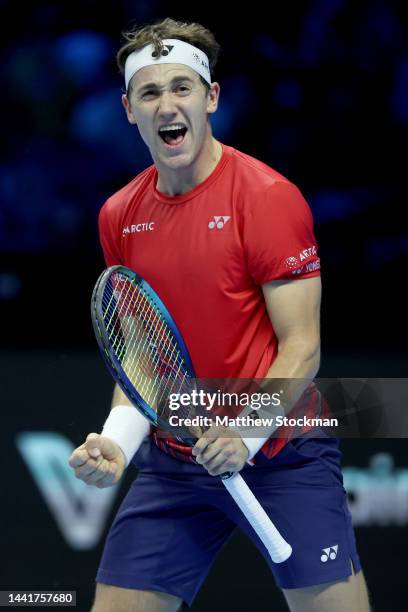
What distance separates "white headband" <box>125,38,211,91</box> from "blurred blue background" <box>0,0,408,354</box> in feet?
5.57

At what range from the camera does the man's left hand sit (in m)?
2.99

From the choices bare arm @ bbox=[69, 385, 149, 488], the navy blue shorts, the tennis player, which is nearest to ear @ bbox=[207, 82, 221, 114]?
the tennis player

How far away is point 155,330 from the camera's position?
3.35 meters

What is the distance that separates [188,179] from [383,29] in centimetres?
200

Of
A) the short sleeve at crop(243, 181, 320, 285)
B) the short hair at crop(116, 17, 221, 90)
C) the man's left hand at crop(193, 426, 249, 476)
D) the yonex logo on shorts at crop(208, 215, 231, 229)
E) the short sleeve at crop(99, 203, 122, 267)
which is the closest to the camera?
the man's left hand at crop(193, 426, 249, 476)

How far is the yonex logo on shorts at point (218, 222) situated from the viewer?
3.30 metres

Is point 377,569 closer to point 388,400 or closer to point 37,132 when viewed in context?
point 388,400

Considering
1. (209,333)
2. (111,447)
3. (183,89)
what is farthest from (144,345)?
(183,89)

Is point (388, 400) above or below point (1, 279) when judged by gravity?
below

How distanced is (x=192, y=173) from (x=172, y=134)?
11cm

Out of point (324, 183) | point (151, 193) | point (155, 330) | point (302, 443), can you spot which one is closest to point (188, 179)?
point (151, 193)

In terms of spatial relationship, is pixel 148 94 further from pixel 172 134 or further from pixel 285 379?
pixel 285 379

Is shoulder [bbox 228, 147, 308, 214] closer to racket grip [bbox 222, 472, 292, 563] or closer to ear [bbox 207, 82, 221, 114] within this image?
ear [bbox 207, 82, 221, 114]

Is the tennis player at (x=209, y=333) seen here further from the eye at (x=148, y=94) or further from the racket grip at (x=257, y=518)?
the racket grip at (x=257, y=518)
